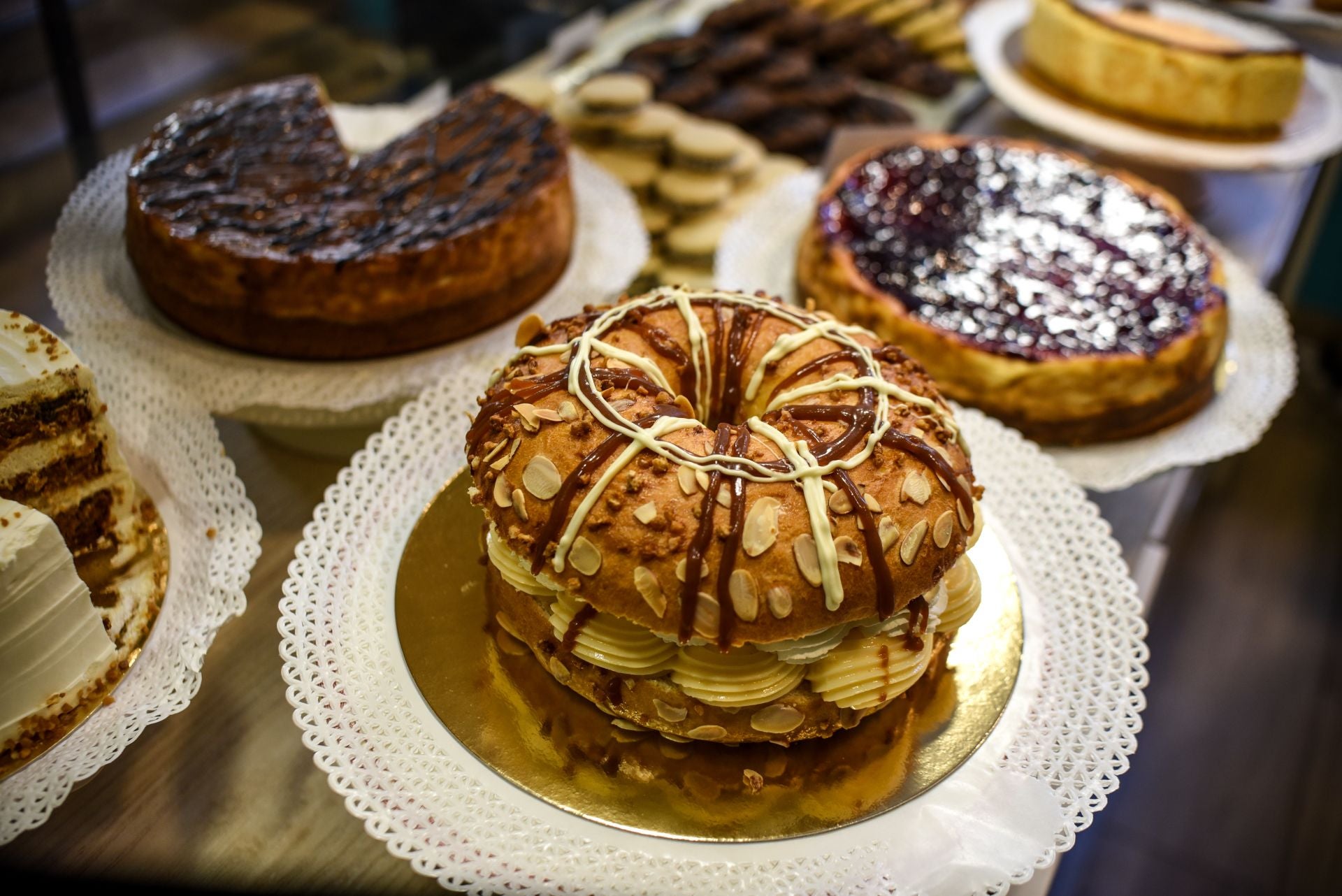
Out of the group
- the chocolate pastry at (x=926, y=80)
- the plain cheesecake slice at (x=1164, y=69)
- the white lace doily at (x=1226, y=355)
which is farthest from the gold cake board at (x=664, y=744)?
the chocolate pastry at (x=926, y=80)

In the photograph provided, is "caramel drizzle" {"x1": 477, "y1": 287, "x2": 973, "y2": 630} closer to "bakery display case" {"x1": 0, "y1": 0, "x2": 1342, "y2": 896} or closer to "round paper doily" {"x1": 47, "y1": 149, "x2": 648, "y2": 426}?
"bakery display case" {"x1": 0, "y1": 0, "x2": 1342, "y2": 896}

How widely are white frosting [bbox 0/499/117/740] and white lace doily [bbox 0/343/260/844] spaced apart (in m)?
0.07

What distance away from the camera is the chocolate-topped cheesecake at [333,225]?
7.84ft

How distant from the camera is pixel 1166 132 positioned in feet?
12.1

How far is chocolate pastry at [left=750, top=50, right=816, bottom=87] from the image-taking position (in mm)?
4113

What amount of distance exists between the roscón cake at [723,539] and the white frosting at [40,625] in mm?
640

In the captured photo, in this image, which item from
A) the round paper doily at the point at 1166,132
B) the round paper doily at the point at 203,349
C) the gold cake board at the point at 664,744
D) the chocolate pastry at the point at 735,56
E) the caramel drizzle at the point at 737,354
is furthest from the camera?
the chocolate pastry at the point at 735,56

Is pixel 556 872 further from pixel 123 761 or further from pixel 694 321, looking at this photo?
pixel 694 321

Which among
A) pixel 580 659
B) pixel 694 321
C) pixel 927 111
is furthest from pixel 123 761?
pixel 927 111

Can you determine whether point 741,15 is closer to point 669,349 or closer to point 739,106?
point 739,106

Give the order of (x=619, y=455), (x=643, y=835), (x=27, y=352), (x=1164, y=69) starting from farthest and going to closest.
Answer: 1. (x=1164, y=69)
2. (x=27, y=352)
3. (x=619, y=455)
4. (x=643, y=835)

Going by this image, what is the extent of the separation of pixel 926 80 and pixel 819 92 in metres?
0.53

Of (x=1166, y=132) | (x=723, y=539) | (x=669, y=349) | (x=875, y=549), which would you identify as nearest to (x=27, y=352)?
(x=669, y=349)

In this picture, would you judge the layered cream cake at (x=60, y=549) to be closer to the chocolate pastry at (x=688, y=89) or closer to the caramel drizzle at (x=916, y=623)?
the caramel drizzle at (x=916, y=623)
